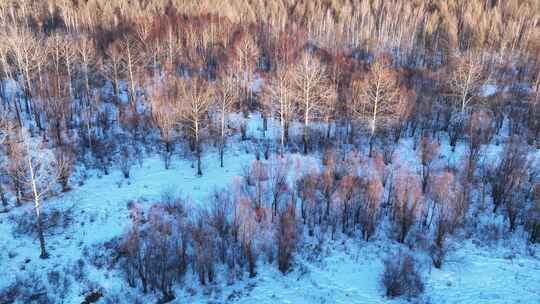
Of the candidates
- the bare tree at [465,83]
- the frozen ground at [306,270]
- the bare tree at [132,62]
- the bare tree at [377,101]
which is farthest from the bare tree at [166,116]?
the bare tree at [465,83]

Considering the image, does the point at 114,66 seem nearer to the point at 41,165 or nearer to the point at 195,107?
the point at 41,165

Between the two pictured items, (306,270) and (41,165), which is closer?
(306,270)

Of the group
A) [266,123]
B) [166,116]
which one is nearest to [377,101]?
[266,123]

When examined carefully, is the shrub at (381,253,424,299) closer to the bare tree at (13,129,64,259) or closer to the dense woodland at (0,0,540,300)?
the dense woodland at (0,0,540,300)

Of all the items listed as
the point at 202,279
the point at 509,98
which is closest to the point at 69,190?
the point at 202,279

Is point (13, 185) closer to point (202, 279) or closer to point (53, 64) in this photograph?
point (202, 279)

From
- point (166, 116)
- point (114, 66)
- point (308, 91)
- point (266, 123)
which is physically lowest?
point (266, 123)
